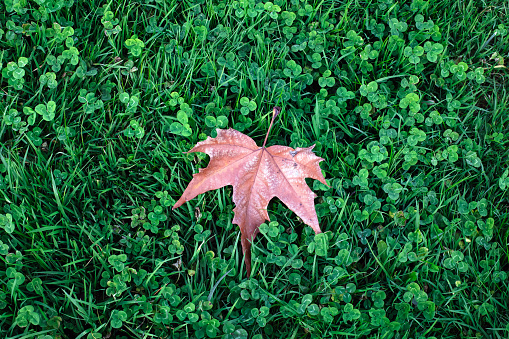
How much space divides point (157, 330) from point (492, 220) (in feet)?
6.73

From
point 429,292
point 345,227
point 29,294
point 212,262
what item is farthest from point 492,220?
point 29,294

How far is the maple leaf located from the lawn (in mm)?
169

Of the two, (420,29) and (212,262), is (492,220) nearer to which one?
(420,29)

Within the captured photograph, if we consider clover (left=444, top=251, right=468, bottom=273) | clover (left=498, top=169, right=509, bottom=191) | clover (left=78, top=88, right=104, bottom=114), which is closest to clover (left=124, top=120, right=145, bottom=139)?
clover (left=78, top=88, right=104, bottom=114)

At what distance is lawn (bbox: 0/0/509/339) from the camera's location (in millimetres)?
2127

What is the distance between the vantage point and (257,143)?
2.52m

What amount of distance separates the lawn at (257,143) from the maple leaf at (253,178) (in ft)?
0.55

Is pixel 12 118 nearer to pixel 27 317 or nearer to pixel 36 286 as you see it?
pixel 36 286

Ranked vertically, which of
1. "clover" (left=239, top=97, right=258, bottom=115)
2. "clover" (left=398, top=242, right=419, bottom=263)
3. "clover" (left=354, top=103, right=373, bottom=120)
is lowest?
"clover" (left=398, top=242, right=419, bottom=263)

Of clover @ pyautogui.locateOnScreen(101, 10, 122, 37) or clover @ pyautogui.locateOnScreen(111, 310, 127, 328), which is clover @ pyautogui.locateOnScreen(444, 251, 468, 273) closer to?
clover @ pyautogui.locateOnScreen(111, 310, 127, 328)

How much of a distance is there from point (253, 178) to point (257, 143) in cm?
38

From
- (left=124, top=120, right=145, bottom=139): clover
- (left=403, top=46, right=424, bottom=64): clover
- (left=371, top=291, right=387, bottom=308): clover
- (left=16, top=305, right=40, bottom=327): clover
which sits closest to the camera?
(left=16, top=305, right=40, bottom=327): clover

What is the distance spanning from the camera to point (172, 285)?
2166 mm

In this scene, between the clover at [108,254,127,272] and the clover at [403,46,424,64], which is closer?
the clover at [108,254,127,272]
